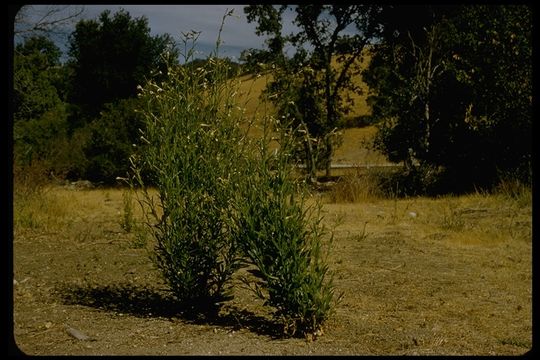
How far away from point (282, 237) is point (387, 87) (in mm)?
14494

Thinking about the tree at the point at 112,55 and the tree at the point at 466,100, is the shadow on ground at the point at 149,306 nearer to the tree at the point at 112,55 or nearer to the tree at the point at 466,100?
the tree at the point at 466,100

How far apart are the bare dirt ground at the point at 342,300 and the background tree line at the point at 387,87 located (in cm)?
317

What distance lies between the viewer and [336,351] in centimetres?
445

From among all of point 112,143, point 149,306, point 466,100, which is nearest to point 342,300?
point 149,306

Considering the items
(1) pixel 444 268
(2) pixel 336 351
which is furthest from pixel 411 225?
(2) pixel 336 351

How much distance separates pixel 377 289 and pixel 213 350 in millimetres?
2483

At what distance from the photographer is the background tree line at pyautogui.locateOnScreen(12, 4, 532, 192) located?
14.5 meters

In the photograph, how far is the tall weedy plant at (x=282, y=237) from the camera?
4496 millimetres

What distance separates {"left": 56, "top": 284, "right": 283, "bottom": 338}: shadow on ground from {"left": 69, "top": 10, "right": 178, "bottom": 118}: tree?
19762mm

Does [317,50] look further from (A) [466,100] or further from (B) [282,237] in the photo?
(B) [282,237]

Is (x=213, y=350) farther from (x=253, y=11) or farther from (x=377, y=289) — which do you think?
(x=253, y=11)

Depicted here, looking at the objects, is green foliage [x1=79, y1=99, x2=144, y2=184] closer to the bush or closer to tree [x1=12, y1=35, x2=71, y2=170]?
tree [x1=12, y1=35, x2=71, y2=170]

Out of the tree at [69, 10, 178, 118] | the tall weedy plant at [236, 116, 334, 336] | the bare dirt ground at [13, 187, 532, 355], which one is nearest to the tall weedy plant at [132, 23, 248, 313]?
the tall weedy plant at [236, 116, 334, 336]

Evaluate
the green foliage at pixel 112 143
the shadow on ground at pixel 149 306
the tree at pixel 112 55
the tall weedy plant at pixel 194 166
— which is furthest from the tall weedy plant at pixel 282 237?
the tree at pixel 112 55
